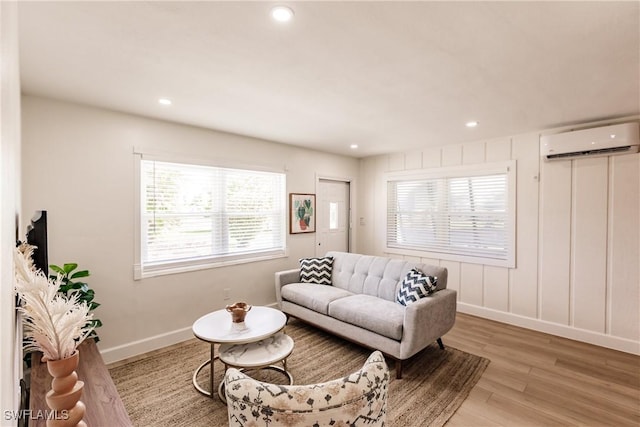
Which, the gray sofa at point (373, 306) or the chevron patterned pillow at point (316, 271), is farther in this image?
the chevron patterned pillow at point (316, 271)

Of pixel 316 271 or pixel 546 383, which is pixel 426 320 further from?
pixel 316 271

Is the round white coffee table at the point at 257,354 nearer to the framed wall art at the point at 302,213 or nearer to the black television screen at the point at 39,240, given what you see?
the black television screen at the point at 39,240

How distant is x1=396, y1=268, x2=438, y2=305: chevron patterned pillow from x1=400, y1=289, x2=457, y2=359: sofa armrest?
7 cm

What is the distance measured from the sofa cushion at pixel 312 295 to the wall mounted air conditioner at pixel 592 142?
114 inches

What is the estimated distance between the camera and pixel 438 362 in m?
2.92

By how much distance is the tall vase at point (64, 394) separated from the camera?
2.94ft

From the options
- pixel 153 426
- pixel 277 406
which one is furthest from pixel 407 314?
pixel 153 426

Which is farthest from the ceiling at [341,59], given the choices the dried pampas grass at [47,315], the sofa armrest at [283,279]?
the sofa armrest at [283,279]

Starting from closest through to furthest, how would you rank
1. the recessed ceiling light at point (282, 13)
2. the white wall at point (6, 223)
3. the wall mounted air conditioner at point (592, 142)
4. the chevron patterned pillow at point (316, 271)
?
the white wall at point (6, 223) → the recessed ceiling light at point (282, 13) → the wall mounted air conditioner at point (592, 142) → the chevron patterned pillow at point (316, 271)

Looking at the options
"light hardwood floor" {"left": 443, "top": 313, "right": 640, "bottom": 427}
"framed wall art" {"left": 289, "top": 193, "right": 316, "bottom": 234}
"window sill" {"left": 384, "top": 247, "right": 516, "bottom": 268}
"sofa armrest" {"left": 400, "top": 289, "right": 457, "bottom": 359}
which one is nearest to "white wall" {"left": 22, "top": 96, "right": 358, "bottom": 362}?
"framed wall art" {"left": 289, "top": 193, "right": 316, "bottom": 234}

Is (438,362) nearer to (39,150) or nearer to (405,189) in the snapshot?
(405,189)

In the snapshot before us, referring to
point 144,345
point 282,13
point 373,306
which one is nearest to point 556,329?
point 373,306

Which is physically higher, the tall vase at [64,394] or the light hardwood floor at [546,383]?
the tall vase at [64,394]

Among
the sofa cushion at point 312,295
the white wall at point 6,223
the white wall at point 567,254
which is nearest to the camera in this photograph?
the white wall at point 6,223
